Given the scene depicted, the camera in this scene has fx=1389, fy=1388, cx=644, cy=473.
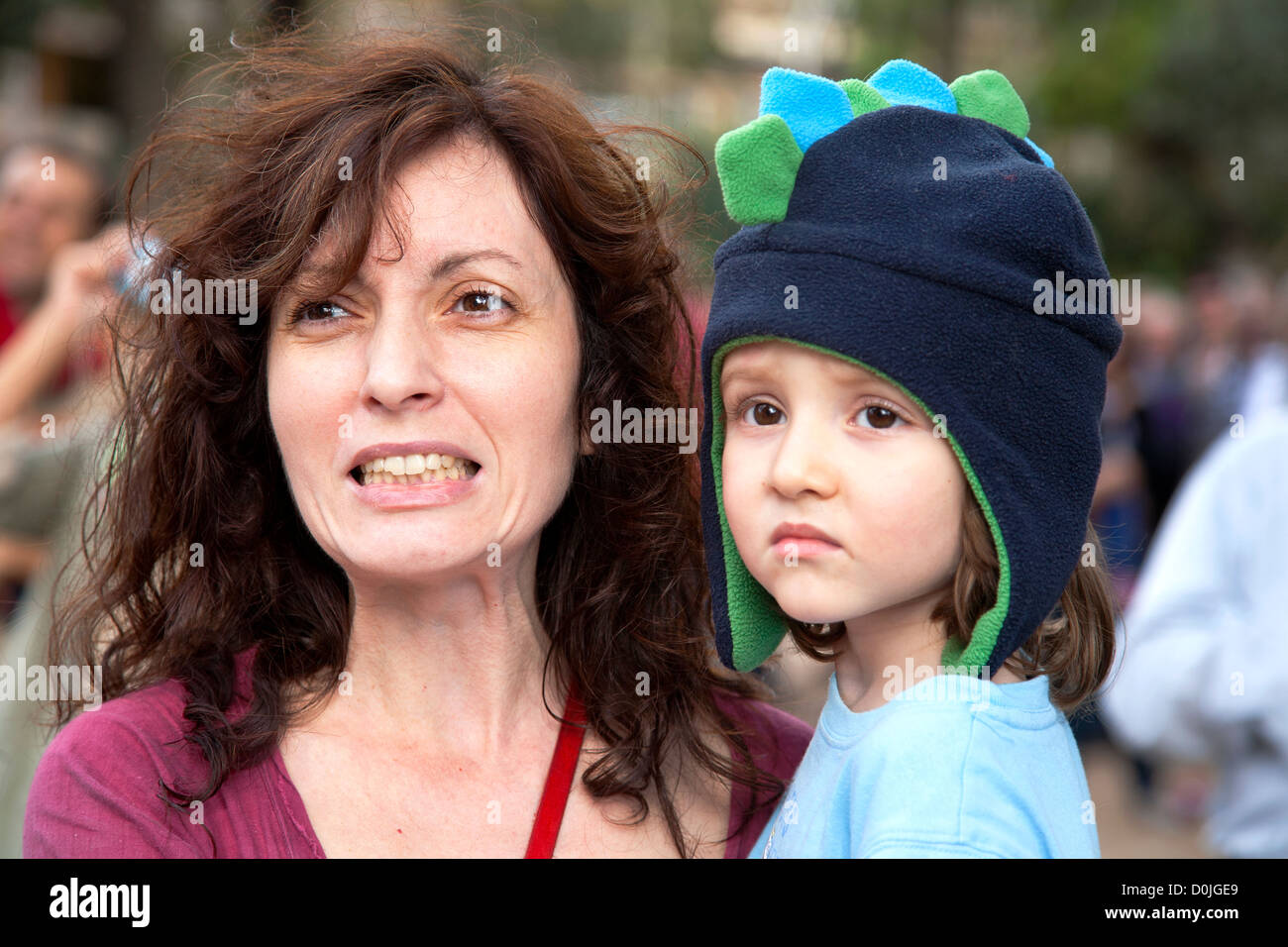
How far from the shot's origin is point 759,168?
73.7 inches

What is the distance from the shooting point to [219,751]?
203 cm

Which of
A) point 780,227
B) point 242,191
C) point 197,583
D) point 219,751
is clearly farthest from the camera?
point 197,583

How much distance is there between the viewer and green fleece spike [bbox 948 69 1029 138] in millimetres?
1974

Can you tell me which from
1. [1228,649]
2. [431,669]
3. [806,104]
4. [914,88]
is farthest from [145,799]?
[1228,649]

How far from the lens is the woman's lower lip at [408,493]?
6.72 ft

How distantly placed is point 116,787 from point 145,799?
0.15 feet

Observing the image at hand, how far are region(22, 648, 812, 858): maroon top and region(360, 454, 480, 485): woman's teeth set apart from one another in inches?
17.8

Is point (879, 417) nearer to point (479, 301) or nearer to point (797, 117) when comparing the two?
point (797, 117)

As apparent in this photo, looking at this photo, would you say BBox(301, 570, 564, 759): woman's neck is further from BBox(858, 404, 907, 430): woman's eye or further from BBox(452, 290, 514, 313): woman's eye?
BBox(858, 404, 907, 430): woman's eye

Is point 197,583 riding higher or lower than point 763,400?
lower

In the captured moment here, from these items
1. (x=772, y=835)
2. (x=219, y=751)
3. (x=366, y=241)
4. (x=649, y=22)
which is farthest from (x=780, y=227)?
(x=649, y=22)

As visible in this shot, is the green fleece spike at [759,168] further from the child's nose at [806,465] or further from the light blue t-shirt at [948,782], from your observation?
the light blue t-shirt at [948,782]

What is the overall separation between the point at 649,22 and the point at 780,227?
20616mm

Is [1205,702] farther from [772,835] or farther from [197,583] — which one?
[197,583]
